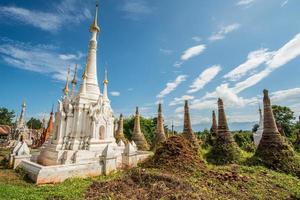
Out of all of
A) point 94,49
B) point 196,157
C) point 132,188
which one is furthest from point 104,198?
point 94,49

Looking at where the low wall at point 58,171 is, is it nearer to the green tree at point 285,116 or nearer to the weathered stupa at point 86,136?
the weathered stupa at point 86,136

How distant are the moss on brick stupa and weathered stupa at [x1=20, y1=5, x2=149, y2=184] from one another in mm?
6268

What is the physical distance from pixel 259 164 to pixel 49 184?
44.8 feet

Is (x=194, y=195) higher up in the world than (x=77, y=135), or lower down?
lower down

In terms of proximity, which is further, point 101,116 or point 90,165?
point 101,116

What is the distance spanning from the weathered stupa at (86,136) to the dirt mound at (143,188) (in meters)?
3.26

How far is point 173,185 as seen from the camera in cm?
834

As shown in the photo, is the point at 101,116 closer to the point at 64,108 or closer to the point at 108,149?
the point at 64,108

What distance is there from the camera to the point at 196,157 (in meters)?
12.1

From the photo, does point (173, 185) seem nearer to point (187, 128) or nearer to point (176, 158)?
point (176, 158)

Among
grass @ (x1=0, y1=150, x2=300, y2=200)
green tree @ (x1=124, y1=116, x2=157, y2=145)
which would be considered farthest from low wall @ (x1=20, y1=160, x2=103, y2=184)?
green tree @ (x1=124, y1=116, x2=157, y2=145)

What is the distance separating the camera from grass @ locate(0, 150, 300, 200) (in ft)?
24.6

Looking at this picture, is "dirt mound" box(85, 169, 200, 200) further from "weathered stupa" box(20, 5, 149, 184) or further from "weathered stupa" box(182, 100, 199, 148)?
"weathered stupa" box(182, 100, 199, 148)

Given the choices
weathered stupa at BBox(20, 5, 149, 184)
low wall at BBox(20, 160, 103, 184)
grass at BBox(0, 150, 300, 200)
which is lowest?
grass at BBox(0, 150, 300, 200)
